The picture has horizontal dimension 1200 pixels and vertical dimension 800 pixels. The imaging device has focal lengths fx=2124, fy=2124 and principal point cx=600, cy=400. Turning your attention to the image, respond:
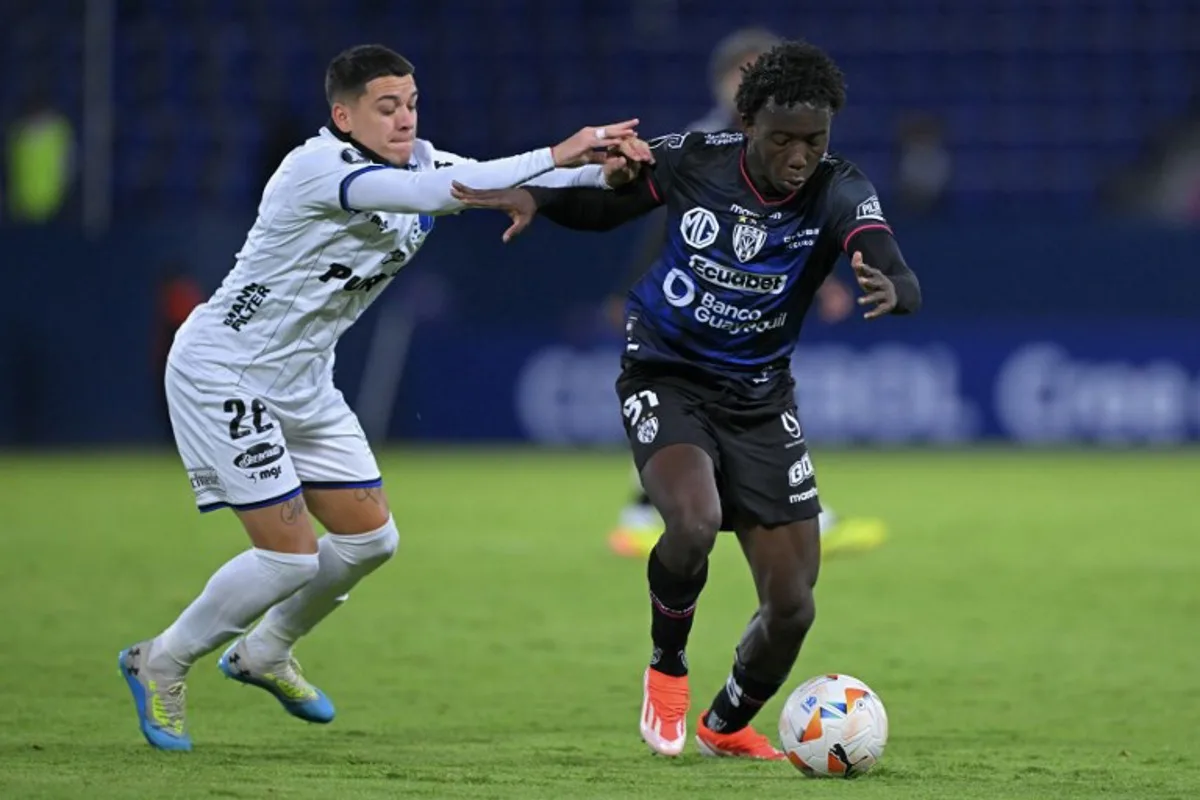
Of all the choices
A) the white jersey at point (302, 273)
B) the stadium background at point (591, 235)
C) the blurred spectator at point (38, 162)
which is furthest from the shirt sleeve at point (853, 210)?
the blurred spectator at point (38, 162)

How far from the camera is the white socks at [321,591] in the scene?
722 cm

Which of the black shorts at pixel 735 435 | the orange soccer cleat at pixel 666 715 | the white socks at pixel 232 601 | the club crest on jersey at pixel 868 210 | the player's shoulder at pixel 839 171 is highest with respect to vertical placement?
the player's shoulder at pixel 839 171

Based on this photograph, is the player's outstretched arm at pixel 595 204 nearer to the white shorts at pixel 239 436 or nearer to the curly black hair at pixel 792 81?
the curly black hair at pixel 792 81

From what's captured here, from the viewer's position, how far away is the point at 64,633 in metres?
9.48

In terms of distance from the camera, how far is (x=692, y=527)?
6367 mm

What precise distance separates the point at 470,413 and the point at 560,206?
14590 mm

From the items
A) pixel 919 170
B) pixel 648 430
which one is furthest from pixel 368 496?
pixel 919 170

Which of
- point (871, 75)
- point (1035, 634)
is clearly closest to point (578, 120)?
point (871, 75)

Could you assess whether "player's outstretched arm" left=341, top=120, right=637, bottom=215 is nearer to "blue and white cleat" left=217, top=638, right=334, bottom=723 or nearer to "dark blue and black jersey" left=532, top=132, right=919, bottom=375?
"dark blue and black jersey" left=532, top=132, right=919, bottom=375

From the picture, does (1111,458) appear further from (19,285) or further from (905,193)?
(19,285)

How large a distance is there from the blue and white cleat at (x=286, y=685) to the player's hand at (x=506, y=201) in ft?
5.80

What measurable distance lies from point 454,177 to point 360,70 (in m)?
0.74

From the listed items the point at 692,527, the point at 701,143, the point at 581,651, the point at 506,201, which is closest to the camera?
the point at 692,527

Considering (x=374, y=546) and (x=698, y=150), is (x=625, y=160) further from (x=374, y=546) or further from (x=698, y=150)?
(x=374, y=546)
